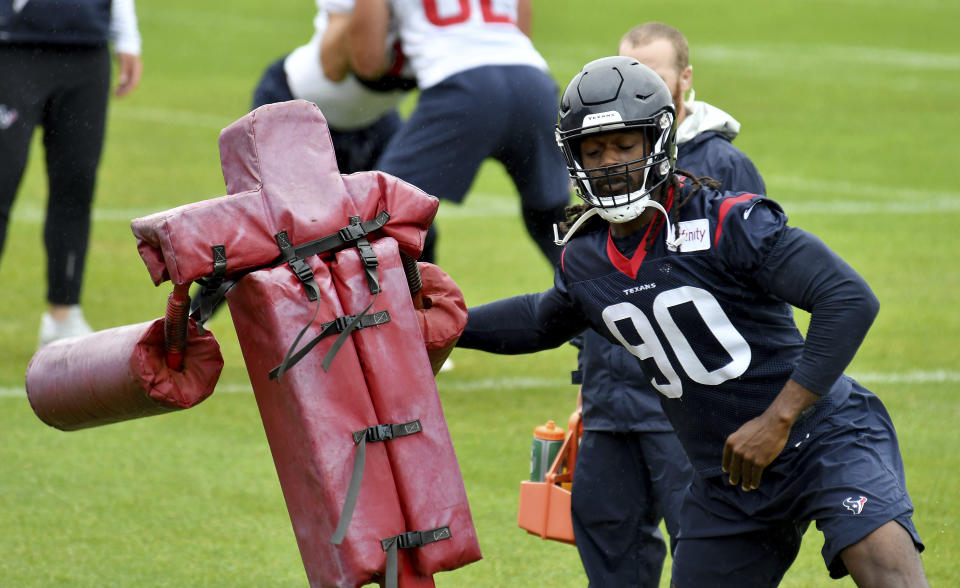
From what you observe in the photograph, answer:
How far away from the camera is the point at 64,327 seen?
7.71 metres

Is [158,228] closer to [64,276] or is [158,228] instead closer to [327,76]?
[327,76]

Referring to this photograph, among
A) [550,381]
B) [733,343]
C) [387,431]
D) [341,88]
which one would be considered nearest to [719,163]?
[733,343]

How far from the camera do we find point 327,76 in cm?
694

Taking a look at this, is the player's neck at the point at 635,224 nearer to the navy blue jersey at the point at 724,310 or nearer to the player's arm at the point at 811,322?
the navy blue jersey at the point at 724,310

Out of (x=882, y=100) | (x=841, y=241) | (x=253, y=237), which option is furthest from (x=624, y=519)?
(x=882, y=100)

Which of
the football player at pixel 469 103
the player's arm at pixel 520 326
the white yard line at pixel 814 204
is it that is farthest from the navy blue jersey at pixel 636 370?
the white yard line at pixel 814 204

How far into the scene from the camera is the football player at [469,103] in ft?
20.9

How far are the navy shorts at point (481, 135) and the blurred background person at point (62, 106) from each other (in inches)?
77.4

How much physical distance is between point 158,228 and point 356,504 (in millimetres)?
795

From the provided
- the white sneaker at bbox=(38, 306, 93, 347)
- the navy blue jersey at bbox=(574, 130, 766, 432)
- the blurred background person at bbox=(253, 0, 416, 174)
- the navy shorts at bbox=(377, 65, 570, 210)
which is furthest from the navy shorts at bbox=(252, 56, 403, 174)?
the navy blue jersey at bbox=(574, 130, 766, 432)

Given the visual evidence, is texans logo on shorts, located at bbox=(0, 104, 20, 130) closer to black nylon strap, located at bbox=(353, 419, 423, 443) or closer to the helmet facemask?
the helmet facemask

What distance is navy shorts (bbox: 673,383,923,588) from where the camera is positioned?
3.66 meters

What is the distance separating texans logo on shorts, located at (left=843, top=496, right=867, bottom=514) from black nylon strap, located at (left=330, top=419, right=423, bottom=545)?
1.05 meters

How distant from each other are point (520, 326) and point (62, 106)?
4.10m
